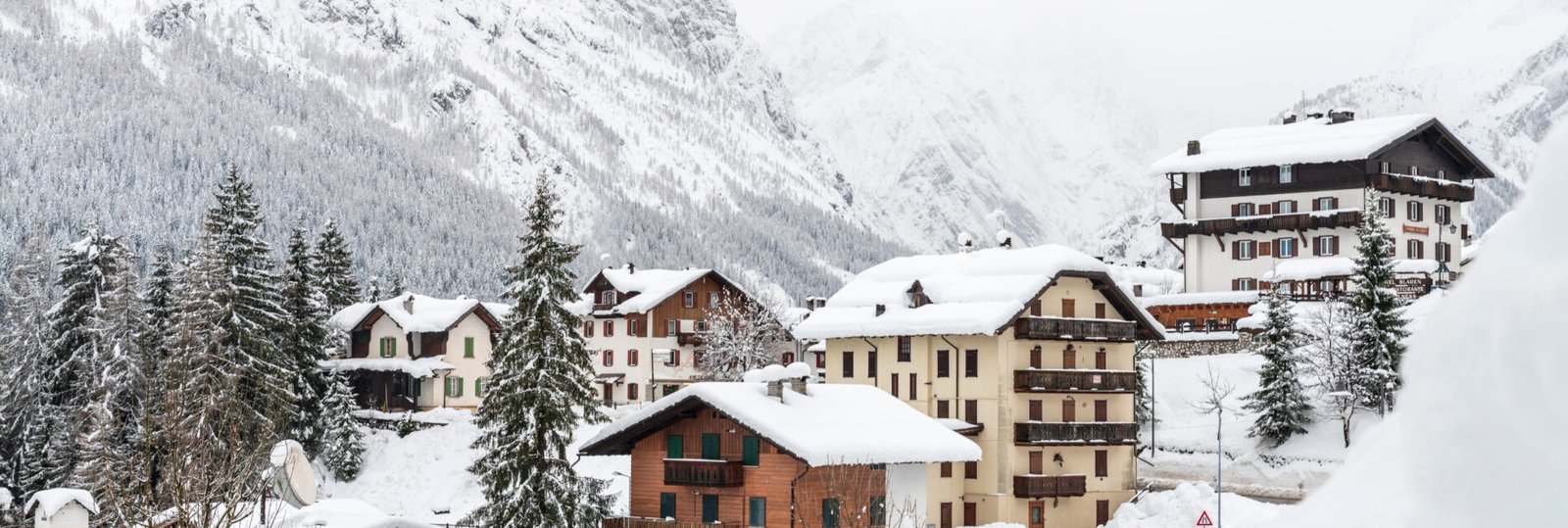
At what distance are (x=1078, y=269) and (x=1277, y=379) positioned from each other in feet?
30.4

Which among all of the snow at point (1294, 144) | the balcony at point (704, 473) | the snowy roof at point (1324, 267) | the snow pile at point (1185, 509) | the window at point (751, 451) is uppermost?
the snow at point (1294, 144)

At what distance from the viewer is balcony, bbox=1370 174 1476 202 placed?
8062 centimetres

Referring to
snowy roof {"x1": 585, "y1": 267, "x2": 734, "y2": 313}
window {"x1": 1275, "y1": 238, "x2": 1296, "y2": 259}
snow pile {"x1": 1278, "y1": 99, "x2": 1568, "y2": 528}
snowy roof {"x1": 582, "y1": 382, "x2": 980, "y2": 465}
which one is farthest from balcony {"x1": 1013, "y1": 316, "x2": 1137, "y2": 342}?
snow pile {"x1": 1278, "y1": 99, "x2": 1568, "y2": 528}

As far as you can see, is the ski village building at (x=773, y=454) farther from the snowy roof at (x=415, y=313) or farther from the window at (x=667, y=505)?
the snowy roof at (x=415, y=313)

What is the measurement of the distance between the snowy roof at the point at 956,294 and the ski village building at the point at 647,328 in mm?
31708

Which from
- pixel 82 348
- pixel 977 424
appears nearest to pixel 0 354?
pixel 82 348

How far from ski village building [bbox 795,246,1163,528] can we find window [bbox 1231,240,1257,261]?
59.9 feet

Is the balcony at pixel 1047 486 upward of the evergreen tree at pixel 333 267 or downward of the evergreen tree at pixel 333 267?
downward

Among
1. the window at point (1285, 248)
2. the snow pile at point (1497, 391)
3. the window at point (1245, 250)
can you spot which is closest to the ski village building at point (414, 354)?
the window at point (1245, 250)

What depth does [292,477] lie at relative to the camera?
56.0 m

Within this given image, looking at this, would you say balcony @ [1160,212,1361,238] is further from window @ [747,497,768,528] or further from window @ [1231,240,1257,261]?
window @ [747,497,768,528]

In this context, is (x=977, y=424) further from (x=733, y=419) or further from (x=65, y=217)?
(x=65, y=217)

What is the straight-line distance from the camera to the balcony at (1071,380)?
63.3 m

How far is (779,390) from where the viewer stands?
52906 mm
